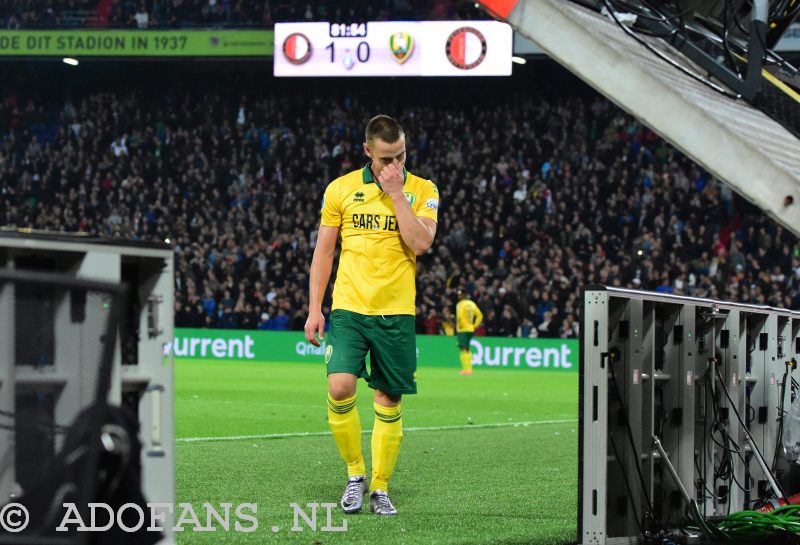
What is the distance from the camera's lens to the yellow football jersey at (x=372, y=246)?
7.14 m

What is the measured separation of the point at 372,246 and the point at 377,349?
1.91 ft

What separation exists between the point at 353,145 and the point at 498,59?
19.4 ft

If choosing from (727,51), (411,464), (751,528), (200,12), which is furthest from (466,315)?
(727,51)

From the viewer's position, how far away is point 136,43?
3588cm

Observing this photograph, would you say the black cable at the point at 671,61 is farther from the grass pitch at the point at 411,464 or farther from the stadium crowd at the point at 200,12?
the stadium crowd at the point at 200,12

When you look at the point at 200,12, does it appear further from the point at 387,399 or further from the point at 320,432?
the point at 387,399

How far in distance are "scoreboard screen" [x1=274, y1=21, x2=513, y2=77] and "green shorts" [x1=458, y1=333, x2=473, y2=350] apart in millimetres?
9440

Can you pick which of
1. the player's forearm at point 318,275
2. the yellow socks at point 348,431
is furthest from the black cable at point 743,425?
the player's forearm at point 318,275

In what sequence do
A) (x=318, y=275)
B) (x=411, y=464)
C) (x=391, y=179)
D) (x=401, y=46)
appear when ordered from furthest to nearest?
(x=401, y=46)
(x=411, y=464)
(x=318, y=275)
(x=391, y=179)

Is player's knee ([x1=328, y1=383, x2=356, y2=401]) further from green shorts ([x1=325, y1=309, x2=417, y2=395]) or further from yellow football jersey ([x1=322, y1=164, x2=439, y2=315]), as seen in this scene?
yellow football jersey ([x1=322, y1=164, x2=439, y2=315])

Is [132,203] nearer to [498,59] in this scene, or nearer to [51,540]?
[498,59]

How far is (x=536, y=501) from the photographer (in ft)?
25.7

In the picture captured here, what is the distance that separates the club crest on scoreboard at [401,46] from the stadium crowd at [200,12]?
2.38 metres

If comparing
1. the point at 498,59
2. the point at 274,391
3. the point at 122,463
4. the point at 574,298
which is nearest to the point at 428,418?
the point at 274,391
